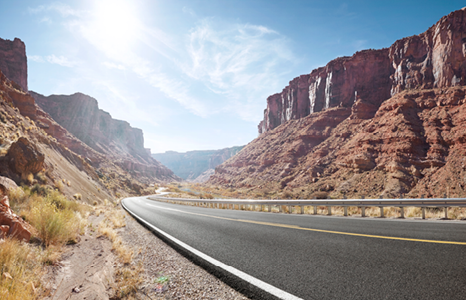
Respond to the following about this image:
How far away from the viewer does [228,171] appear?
311ft

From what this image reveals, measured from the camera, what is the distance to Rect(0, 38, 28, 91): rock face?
7612 cm

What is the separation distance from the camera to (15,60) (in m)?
79.1

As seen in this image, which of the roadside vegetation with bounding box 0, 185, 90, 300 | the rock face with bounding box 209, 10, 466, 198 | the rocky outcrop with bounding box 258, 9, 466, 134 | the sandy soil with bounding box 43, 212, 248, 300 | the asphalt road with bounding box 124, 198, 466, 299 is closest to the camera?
the asphalt road with bounding box 124, 198, 466, 299

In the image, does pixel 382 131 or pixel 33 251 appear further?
pixel 382 131

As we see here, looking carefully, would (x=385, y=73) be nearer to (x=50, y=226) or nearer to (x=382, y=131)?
(x=382, y=131)

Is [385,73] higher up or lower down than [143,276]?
higher up

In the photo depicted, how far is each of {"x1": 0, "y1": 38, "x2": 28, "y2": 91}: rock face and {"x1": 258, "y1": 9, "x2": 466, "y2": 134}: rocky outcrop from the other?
10870 centimetres

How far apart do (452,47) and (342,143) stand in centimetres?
3093

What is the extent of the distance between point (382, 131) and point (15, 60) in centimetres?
12356

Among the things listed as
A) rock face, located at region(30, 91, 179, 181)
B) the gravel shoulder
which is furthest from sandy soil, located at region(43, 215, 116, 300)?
rock face, located at region(30, 91, 179, 181)

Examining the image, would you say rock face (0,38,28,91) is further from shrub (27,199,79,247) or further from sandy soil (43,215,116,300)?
sandy soil (43,215,116,300)

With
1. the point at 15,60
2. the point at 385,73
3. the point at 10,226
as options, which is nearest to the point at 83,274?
the point at 10,226

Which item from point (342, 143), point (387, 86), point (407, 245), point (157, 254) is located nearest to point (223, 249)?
point (157, 254)

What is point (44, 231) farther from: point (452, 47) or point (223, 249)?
point (452, 47)
